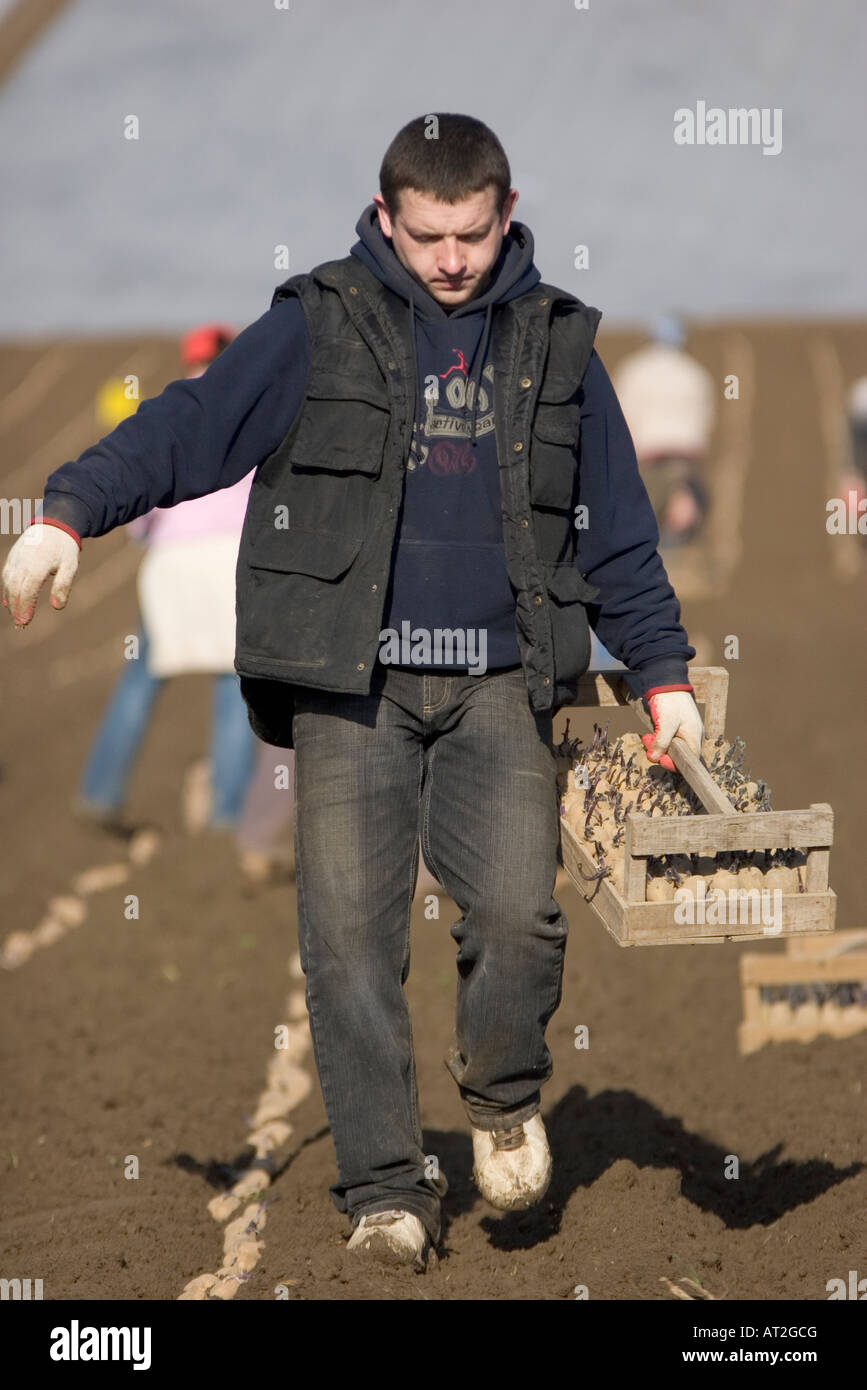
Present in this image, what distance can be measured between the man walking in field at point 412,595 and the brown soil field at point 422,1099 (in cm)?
43

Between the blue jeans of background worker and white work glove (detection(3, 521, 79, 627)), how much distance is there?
494 cm

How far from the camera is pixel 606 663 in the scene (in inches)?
298

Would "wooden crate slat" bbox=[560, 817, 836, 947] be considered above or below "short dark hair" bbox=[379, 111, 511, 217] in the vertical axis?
below

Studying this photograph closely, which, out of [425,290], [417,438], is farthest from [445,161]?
[417,438]

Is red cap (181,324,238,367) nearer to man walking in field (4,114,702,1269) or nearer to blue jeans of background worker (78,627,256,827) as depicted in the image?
blue jeans of background worker (78,627,256,827)

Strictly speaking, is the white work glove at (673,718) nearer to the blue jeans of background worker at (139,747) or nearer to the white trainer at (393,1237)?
the white trainer at (393,1237)

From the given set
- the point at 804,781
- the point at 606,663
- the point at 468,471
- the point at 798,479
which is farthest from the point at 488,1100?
the point at 798,479

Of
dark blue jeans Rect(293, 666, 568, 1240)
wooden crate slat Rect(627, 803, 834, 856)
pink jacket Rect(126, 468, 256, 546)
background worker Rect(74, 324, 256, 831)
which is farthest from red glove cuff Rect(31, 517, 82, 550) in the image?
pink jacket Rect(126, 468, 256, 546)

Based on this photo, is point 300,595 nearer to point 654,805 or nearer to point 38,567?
point 38,567

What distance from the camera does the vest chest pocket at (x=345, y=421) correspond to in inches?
143

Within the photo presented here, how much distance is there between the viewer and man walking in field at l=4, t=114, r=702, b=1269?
3621 millimetres

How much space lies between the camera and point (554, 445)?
3.71 metres

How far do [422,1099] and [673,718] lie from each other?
2.05 metres

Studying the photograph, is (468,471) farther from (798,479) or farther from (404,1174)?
(798,479)
